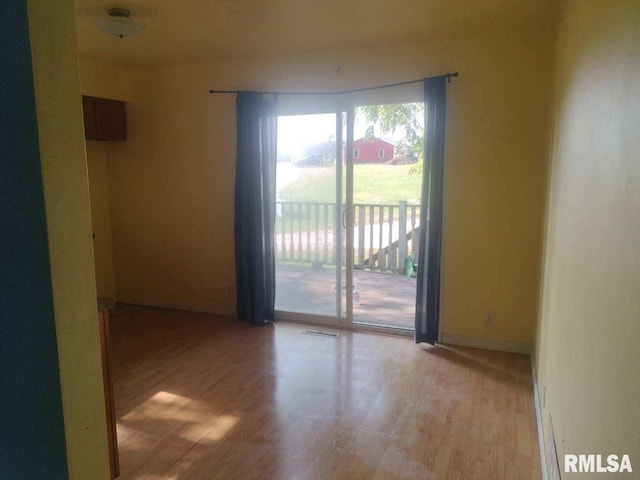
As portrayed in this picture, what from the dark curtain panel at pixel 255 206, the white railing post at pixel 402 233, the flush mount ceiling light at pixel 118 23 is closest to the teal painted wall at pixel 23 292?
the flush mount ceiling light at pixel 118 23

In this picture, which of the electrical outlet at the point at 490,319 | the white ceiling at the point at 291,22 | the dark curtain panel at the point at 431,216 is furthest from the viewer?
the electrical outlet at the point at 490,319

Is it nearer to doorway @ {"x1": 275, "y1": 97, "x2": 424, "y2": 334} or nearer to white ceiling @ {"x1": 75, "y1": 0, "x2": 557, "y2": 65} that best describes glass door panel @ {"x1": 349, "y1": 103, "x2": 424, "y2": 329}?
doorway @ {"x1": 275, "y1": 97, "x2": 424, "y2": 334}

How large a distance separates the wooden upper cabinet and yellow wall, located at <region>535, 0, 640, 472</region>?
4.07 metres

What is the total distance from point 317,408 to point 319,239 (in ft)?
5.98

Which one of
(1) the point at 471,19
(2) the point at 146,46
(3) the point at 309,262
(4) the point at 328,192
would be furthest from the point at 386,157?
(2) the point at 146,46

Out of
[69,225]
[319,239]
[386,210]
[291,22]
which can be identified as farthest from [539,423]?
[386,210]

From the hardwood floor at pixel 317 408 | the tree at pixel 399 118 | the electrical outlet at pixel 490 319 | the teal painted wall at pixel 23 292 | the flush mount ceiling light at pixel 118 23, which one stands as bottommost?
the hardwood floor at pixel 317 408

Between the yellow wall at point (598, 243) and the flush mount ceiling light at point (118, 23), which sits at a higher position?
the flush mount ceiling light at point (118, 23)

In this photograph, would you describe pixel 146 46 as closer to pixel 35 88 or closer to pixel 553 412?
pixel 35 88

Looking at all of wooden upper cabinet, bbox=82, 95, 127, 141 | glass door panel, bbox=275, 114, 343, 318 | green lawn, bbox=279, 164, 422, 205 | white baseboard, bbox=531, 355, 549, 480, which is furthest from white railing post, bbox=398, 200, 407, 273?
wooden upper cabinet, bbox=82, 95, 127, 141

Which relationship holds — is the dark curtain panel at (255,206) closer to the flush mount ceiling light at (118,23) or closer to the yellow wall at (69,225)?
the flush mount ceiling light at (118,23)

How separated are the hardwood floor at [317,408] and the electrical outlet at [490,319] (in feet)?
0.84

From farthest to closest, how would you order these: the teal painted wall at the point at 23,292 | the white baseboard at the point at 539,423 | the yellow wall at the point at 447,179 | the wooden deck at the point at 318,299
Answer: the wooden deck at the point at 318,299 → the yellow wall at the point at 447,179 → the white baseboard at the point at 539,423 → the teal painted wall at the point at 23,292

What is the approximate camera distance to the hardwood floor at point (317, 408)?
7.37 ft
